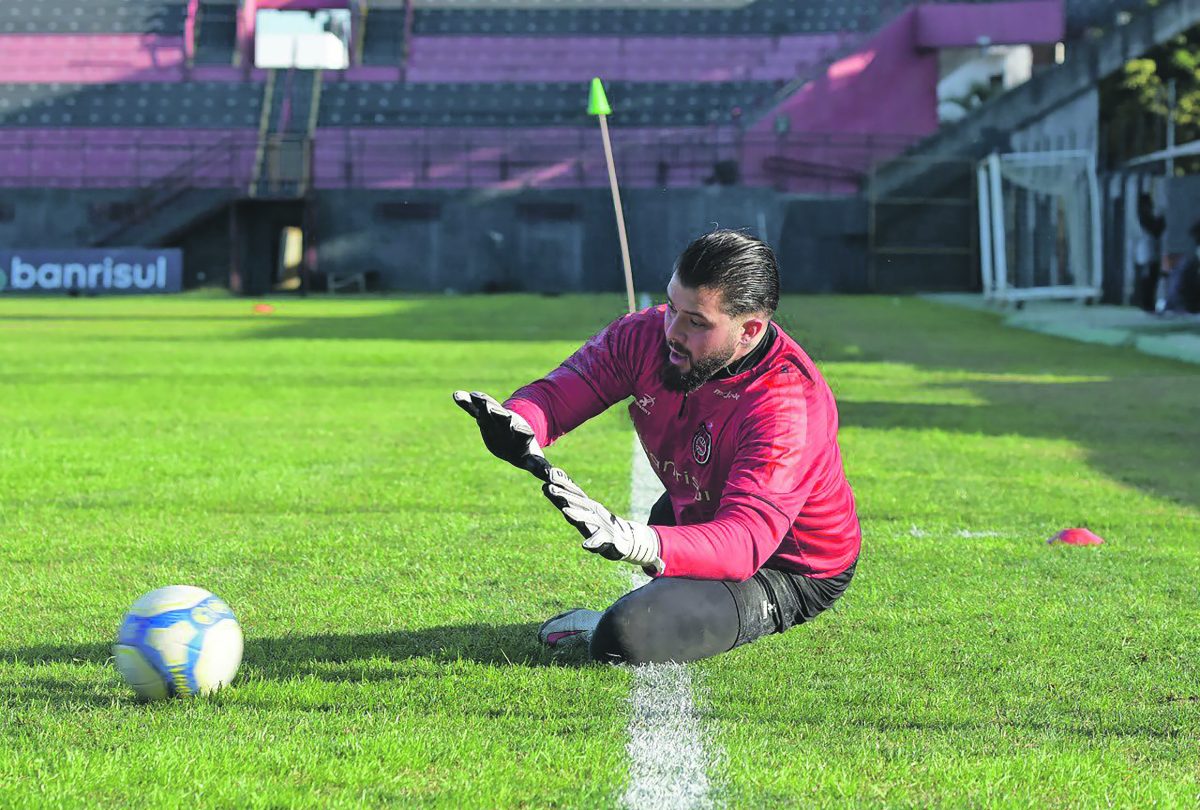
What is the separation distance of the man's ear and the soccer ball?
71.0 inches

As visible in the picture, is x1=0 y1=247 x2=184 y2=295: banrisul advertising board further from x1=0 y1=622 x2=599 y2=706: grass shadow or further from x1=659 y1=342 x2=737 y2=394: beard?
x1=659 y1=342 x2=737 y2=394: beard

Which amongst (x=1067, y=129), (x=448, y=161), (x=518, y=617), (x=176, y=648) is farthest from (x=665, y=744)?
(x=448, y=161)

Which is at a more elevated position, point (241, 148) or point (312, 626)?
point (241, 148)

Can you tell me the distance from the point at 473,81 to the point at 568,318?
23.3 metres

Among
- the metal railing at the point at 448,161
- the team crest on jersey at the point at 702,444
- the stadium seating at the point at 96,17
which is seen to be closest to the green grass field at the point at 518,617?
the team crest on jersey at the point at 702,444

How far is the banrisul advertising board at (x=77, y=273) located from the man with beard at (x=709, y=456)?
40.1 m

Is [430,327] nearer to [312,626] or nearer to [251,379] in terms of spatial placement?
[251,379]

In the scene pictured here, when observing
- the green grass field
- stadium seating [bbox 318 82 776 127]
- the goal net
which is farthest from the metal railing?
the green grass field

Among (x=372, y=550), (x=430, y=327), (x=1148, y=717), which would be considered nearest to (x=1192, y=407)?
(x=372, y=550)

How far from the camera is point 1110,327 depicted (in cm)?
2511

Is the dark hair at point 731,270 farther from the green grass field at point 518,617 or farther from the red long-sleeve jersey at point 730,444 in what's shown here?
the green grass field at point 518,617

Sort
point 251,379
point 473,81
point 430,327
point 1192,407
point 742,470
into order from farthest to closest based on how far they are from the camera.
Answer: point 473,81 < point 430,327 < point 251,379 < point 1192,407 < point 742,470

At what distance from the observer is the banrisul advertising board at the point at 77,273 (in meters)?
43.5

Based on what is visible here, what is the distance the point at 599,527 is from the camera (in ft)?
13.0
